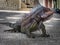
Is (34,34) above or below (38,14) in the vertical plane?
below

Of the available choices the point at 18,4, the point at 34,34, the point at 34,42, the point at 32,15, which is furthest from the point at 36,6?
the point at 18,4

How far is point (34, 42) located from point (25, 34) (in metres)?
0.56

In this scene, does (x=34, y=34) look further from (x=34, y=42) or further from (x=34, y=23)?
(x=34, y=42)

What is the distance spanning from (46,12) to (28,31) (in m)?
0.35

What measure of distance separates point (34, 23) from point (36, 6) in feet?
0.80

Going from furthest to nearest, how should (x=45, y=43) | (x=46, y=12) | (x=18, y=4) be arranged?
(x=18, y=4) < (x=46, y=12) < (x=45, y=43)

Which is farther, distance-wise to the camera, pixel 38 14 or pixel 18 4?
pixel 18 4

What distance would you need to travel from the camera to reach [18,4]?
12.8m

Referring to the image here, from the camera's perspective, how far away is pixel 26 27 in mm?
3178

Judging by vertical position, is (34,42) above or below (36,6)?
below

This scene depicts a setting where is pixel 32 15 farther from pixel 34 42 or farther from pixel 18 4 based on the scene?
pixel 18 4

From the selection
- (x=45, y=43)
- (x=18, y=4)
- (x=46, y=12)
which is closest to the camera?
(x=45, y=43)

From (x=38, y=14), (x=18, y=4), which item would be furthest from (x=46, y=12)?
(x=18, y=4)

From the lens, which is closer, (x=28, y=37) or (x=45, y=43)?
(x=45, y=43)
